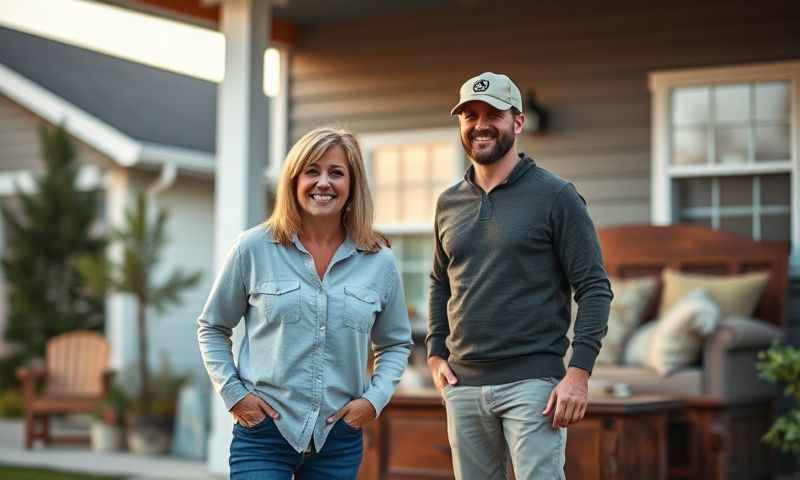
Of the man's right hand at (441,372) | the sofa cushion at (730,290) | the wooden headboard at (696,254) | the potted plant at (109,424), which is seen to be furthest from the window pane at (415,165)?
the man's right hand at (441,372)

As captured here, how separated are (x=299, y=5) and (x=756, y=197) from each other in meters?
3.57

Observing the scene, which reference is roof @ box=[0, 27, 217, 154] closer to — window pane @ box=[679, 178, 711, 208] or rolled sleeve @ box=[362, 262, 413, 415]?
window pane @ box=[679, 178, 711, 208]

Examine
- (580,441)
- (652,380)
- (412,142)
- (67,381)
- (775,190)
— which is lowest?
(67,381)

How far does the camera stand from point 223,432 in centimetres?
709

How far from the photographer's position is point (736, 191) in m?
7.74

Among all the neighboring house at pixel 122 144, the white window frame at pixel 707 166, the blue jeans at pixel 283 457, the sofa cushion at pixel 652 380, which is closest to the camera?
the blue jeans at pixel 283 457

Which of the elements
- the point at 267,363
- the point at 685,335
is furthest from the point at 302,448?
the point at 685,335

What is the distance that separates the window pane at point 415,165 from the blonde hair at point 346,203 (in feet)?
19.9

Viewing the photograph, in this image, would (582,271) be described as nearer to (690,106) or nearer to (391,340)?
(391,340)

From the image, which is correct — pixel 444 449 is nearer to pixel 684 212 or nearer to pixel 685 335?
pixel 685 335

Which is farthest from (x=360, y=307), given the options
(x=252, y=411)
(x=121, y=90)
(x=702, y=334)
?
(x=121, y=90)

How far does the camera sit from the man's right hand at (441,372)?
11.2 feet

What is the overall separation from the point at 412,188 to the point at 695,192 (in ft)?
7.38

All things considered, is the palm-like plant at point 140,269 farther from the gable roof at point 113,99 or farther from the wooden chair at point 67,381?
the gable roof at point 113,99
